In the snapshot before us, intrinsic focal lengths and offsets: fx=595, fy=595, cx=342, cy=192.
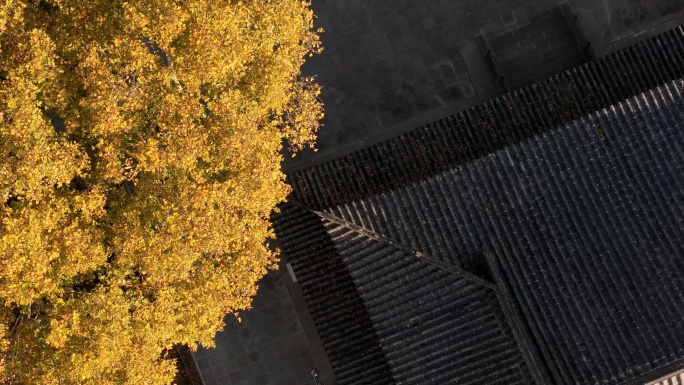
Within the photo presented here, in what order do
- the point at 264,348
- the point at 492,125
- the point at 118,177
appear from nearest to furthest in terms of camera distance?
the point at 118,177
the point at 492,125
the point at 264,348

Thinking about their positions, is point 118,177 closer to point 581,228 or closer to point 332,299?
point 332,299

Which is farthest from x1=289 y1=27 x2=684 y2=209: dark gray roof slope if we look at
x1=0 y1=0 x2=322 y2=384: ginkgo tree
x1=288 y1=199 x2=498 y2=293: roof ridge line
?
x1=0 y1=0 x2=322 y2=384: ginkgo tree

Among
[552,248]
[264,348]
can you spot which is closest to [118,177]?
[264,348]

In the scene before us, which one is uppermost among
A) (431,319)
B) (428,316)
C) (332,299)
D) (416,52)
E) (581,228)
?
(416,52)

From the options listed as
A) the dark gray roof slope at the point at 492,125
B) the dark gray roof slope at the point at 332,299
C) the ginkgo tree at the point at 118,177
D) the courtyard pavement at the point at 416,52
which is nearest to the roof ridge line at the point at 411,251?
the ginkgo tree at the point at 118,177

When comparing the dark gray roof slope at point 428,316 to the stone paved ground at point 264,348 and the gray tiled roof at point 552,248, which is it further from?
the stone paved ground at point 264,348

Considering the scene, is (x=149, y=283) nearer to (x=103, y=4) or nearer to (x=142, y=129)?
(x=142, y=129)
